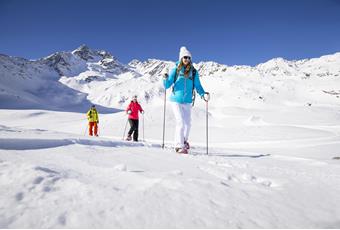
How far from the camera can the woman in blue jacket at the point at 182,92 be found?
536 cm

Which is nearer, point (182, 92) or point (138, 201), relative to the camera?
point (138, 201)

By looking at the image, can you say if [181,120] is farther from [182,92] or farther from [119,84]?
[119,84]

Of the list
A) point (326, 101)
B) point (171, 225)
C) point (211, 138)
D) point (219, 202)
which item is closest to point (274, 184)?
point (219, 202)

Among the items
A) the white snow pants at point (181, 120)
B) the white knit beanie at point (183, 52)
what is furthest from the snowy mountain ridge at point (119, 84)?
the white snow pants at point (181, 120)

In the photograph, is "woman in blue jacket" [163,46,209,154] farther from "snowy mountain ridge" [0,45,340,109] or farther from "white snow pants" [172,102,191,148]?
"snowy mountain ridge" [0,45,340,109]

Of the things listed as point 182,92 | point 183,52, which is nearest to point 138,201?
point 182,92

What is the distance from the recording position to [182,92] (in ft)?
17.6

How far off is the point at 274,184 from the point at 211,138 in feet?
37.4

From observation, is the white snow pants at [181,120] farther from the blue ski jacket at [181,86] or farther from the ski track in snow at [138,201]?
the ski track in snow at [138,201]

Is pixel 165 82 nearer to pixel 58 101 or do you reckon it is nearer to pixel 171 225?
pixel 171 225

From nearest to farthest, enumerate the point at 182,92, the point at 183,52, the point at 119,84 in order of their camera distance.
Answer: the point at 182,92
the point at 183,52
the point at 119,84

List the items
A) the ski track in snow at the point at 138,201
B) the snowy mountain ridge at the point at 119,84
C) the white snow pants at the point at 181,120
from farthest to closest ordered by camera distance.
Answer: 1. the snowy mountain ridge at the point at 119,84
2. the white snow pants at the point at 181,120
3. the ski track in snow at the point at 138,201

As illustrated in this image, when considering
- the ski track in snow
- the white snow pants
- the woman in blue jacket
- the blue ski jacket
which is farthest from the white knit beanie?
the ski track in snow

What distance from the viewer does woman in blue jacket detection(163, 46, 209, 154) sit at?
5359 mm
